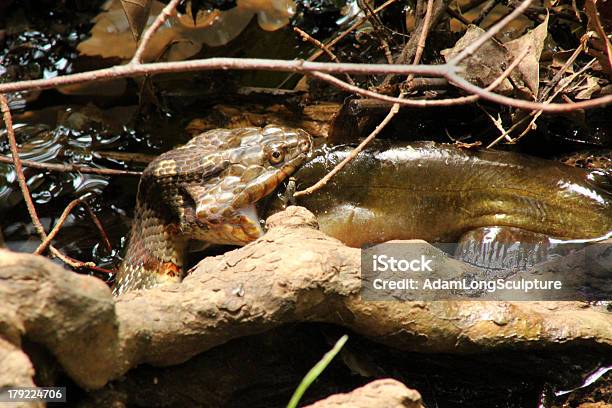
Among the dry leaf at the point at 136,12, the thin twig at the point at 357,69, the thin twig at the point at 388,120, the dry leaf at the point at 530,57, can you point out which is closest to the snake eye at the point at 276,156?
the thin twig at the point at 388,120

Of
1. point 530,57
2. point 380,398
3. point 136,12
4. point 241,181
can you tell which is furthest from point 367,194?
point 380,398

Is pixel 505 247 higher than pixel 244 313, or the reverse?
pixel 244 313

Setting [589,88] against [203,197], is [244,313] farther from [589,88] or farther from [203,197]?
[589,88]

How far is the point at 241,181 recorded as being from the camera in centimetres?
423

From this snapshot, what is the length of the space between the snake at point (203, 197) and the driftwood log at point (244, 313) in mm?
810

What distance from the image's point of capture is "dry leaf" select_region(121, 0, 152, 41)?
464cm

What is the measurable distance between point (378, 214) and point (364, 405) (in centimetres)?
208

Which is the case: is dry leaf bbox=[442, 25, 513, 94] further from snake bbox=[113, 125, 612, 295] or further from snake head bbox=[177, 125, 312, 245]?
snake head bbox=[177, 125, 312, 245]

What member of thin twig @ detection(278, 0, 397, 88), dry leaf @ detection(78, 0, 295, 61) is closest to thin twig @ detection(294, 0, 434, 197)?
thin twig @ detection(278, 0, 397, 88)

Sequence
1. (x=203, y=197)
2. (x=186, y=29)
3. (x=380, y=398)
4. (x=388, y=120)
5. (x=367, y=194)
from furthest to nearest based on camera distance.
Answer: (x=186, y=29) → (x=367, y=194) → (x=203, y=197) → (x=388, y=120) → (x=380, y=398)

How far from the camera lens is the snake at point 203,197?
4.20 metres

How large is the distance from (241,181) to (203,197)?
0.73 ft

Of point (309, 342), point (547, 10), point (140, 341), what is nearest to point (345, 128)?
point (547, 10)

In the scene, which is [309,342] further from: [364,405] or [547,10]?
[547,10]
